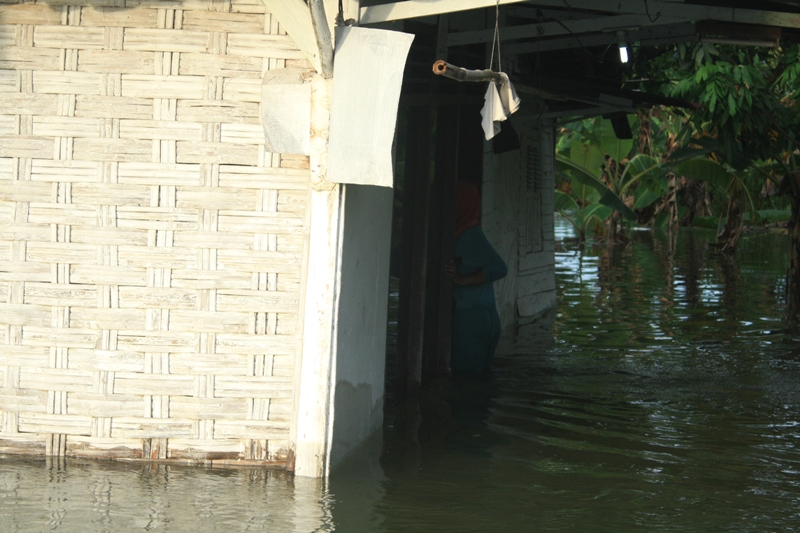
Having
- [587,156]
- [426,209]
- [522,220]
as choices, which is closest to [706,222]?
[587,156]

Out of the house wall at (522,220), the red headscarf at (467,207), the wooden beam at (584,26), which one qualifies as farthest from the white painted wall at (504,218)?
the wooden beam at (584,26)

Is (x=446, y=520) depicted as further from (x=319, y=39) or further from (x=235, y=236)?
(x=319, y=39)

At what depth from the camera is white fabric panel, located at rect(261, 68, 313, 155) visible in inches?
185

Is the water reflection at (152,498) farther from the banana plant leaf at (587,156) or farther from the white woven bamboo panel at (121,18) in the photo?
the banana plant leaf at (587,156)

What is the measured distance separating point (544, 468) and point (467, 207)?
9.66 feet

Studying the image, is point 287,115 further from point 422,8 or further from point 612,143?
point 612,143

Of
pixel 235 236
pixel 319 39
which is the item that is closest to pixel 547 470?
pixel 235 236

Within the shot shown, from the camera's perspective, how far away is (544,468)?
5.42 meters

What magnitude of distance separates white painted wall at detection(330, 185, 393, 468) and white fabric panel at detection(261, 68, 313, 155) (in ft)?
1.25

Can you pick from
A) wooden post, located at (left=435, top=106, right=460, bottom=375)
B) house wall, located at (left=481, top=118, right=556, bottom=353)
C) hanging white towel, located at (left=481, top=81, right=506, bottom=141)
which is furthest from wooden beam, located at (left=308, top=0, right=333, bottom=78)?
house wall, located at (left=481, top=118, right=556, bottom=353)

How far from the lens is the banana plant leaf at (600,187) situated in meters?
14.8

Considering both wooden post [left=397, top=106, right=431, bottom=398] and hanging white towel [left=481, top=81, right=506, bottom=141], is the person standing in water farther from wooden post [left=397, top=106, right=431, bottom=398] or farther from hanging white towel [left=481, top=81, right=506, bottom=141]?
hanging white towel [left=481, top=81, right=506, bottom=141]

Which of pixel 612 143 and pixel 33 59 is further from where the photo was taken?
pixel 612 143

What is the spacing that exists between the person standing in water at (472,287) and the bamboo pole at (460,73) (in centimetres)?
305
